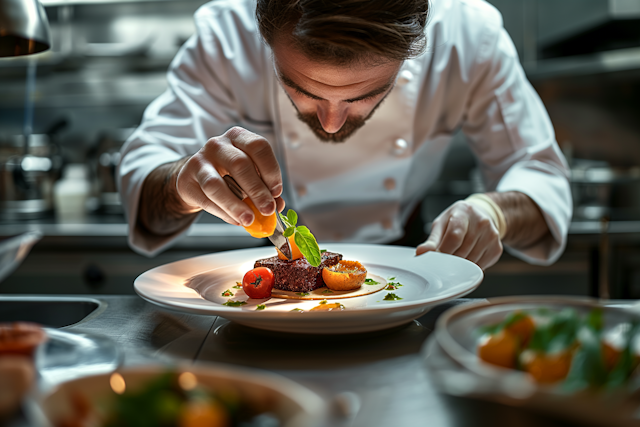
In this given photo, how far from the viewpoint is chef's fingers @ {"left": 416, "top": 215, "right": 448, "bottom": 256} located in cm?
109

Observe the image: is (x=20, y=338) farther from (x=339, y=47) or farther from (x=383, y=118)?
(x=383, y=118)

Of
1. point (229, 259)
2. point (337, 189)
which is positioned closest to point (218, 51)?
point (337, 189)

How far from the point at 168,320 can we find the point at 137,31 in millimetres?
2655

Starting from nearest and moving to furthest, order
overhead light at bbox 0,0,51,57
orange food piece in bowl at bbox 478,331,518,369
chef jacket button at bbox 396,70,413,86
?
1. orange food piece in bowl at bbox 478,331,518,369
2. overhead light at bbox 0,0,51,57
3. chef jacket button at bbox 396,70,413,86

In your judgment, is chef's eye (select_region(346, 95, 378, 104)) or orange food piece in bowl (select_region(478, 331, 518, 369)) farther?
chef's eye (select_region(346, 95, 378, 104))

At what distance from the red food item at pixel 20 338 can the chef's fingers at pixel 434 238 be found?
74 cm

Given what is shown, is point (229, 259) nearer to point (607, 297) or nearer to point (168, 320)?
point (168, 320)

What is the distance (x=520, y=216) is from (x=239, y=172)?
30.7 inches

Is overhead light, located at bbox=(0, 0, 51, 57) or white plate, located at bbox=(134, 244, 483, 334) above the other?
overhead light, located at bbox=(0, 0, 51, 57)

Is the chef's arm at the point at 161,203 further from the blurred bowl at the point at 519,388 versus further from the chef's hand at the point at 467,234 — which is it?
the blurred bowl at the point at 519,388

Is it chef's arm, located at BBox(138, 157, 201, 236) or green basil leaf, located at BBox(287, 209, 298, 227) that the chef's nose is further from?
chef's arm, located at BBox(138, 157, 201, 236)

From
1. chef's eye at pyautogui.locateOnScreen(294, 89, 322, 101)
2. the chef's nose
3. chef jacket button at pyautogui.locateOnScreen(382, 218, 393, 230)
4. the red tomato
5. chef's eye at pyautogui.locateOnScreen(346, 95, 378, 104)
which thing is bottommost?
chef jacket button at pyautogui.locateOnScreen(382, 218, 393, 230)

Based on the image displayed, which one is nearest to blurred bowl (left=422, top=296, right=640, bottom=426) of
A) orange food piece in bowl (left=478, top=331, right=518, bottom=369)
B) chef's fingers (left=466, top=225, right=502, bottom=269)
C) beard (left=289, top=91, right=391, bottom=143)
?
orange food piece in bowl (left=478, top=331, right=518, bottom=369)

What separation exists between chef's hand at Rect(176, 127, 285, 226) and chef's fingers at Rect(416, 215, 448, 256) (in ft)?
1.07
